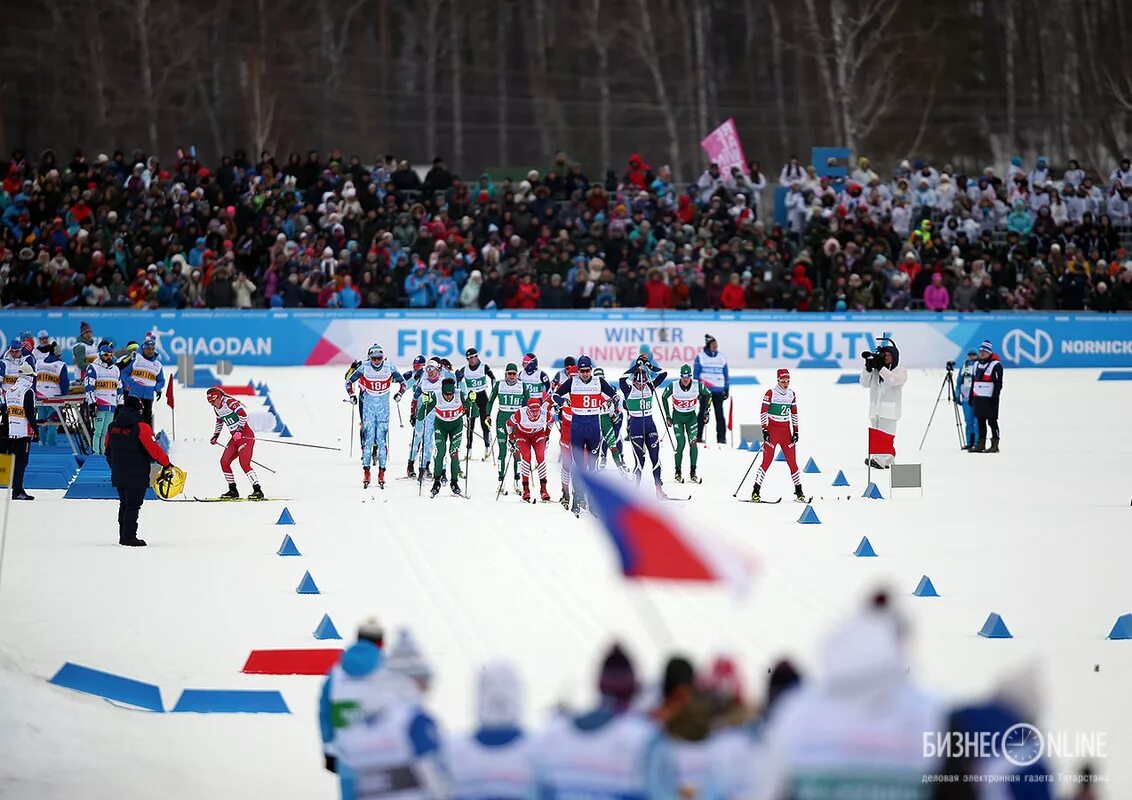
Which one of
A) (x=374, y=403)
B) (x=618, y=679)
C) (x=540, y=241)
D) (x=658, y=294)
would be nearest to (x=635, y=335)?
(x=658, y=294)

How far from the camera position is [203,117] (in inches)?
2409

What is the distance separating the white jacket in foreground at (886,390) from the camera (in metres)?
23.9

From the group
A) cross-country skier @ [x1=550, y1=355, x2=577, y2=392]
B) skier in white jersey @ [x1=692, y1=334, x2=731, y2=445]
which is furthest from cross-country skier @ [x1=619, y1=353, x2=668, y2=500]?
skier in white jersey @ [x1=692, y1=334, x2=731, y2=445]

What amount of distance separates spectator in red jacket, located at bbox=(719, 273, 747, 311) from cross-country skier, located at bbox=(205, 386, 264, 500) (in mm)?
18343

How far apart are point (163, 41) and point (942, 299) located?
32.6m

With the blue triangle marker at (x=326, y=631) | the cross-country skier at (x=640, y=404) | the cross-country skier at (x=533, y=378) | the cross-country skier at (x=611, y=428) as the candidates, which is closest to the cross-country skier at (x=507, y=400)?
the cross-country skier at (x=533, y=378)

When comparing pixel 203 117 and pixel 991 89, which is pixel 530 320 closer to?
pixel 203 117

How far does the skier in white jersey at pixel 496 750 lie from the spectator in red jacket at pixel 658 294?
1243 inches

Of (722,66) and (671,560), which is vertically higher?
(722,66)

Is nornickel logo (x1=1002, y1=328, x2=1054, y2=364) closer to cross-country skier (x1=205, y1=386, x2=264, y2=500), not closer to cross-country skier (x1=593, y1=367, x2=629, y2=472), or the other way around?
cross-country skier (x1=593, y1=367, x2=629, y2=472)

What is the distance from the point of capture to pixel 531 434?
21.6 m

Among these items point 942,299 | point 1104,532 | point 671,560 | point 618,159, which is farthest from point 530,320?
point 671,560

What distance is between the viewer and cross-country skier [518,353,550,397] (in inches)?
857

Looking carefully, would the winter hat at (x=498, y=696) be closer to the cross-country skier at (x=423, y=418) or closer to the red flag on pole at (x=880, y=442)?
the cross-country skier at (x=423, y=418)
